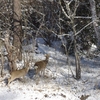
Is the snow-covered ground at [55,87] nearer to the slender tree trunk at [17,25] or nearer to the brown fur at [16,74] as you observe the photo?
the brown fur at [16,74]

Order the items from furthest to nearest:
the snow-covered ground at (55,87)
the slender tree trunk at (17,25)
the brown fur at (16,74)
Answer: the slender tree trunk at (17,25)
the brown fur at (16,74)
the snow-covered ground at (55,87)

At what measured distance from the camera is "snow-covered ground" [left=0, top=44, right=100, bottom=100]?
413 inches

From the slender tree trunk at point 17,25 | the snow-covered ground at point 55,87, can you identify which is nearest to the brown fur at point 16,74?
the snow-covered ground at point 55,87

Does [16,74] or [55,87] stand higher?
[16,74]

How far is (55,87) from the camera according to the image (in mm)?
11180

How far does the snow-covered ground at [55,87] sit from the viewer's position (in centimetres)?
1049

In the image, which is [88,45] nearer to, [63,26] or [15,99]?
[63,26]

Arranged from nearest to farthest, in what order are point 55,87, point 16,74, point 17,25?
point 16,74 < point 55,87 < point 17,25

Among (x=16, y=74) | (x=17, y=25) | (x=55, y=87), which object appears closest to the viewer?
(x=16, y=74)

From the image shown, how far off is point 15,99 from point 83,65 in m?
4.96

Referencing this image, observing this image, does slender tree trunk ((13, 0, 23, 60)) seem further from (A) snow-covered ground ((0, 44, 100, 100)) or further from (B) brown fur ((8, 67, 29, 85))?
(B) brown fur ((8, 67, 29, 85))

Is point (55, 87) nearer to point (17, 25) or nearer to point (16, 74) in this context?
point (16, 74)

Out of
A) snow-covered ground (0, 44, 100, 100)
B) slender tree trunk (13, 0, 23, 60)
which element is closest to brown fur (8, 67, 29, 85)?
snow-covered ground (0, 44, 100, 100)

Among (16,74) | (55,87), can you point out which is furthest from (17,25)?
(55,87)
